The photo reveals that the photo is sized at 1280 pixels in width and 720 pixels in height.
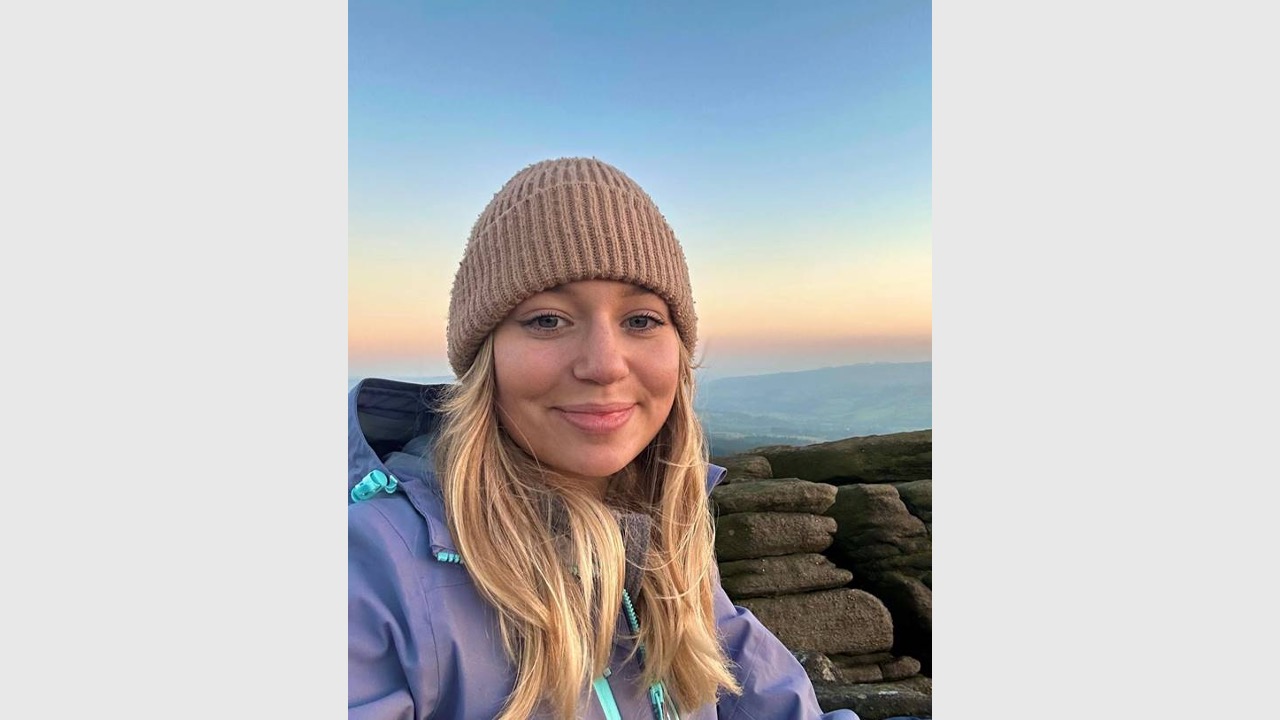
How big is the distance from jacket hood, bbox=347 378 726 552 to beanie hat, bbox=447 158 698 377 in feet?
0.49

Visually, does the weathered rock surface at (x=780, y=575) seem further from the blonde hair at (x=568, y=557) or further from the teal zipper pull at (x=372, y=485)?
the teal zipper pull at (x=372, y=485)

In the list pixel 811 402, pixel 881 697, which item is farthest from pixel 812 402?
pixel 881 697

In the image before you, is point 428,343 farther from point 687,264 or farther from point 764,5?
point 764,5

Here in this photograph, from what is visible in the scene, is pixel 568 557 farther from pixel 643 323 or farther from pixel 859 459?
pixel 859 459

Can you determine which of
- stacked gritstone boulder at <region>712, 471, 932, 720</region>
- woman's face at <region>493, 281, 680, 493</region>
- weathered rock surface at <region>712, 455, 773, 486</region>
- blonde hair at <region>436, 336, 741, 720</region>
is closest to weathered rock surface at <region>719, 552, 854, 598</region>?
stacked gritstone boulder at <region>712, 471, 932, 720</region>

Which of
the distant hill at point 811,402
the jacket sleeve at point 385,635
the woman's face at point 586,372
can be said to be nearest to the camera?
the jacket sleeve at point 385,635

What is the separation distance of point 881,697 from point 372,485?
1.23 meters

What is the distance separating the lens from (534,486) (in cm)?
128

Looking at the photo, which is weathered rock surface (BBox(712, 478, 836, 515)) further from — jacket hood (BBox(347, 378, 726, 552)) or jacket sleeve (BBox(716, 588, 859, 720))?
jacket hood (BBox(347, 378, 726, 552))

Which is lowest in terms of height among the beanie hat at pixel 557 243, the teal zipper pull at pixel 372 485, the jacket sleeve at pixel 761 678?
the jacket sleeve at pixel 761 678

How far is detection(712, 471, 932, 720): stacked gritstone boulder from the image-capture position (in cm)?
178

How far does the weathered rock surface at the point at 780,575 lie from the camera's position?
1852 millimetres

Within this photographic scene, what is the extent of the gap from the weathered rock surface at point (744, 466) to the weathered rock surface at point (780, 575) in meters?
0.23

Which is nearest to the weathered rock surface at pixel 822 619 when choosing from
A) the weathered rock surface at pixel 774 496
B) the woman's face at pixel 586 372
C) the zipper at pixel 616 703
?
the weathered rock surface at pixel 774 496
